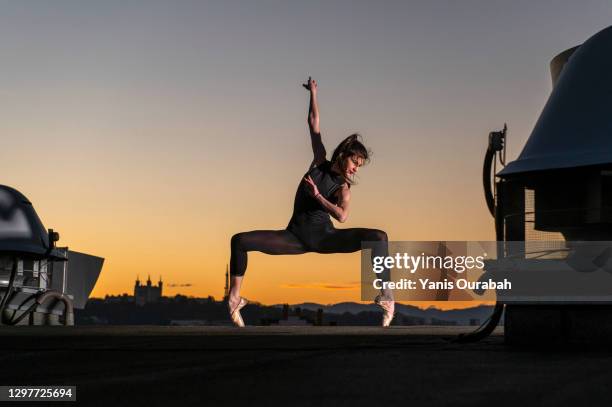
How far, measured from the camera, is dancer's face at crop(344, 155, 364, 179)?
11.5 metres

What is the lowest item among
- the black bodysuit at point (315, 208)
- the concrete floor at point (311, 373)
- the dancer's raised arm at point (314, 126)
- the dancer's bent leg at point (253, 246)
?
the concrete floor at point (311, 373)

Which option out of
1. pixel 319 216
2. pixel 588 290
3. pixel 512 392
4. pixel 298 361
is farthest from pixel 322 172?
pixel 512 392

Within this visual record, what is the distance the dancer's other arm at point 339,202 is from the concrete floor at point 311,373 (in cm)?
206

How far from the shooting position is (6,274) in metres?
35.1

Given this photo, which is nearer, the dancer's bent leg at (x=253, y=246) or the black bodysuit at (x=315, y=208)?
the black bodysuit at (x=315, y=208)

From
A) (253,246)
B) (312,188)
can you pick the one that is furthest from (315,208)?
(253,246)

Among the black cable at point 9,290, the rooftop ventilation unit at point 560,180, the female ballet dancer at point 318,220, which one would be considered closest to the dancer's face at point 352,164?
the female ballet dancer at point 318,220

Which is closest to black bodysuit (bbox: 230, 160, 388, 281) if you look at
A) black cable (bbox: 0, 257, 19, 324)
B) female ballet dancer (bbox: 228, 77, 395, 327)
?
female ballet dancer (bbox: 228, 77, 395, 327)

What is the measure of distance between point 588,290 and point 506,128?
2.09m

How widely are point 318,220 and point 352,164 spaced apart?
799 millimetres

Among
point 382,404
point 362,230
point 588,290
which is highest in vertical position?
point 362,230

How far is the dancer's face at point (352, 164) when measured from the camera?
11523mm

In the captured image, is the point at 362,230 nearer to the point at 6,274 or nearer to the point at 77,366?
the point at 77,366

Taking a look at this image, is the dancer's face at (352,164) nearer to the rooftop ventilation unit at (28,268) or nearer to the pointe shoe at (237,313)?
the pointe shoe at (237,313)
